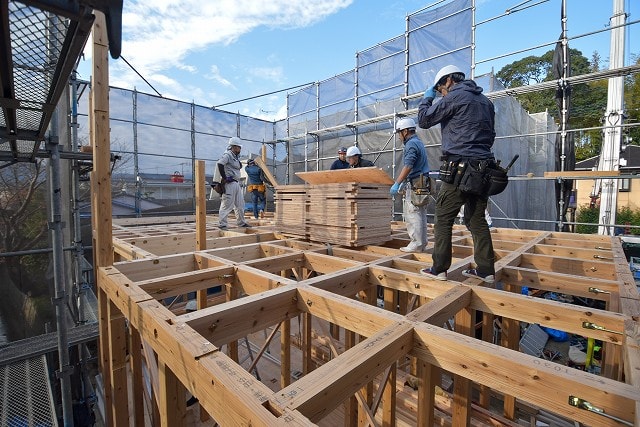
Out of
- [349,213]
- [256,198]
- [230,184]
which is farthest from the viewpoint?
[256,198]

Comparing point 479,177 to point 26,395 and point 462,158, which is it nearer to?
point 462,158

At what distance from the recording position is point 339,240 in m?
4.43

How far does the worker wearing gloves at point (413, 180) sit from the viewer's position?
13.4ft

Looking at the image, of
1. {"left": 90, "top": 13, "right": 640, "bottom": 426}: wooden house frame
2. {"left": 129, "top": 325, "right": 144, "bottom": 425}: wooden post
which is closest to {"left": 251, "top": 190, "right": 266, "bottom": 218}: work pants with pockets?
{"left": 90, "top": 13, "right": 640, "bottom": 426}: wooden house frame

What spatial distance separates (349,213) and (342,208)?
0.15m

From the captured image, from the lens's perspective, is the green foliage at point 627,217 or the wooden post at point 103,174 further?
the green foliage at point 627,217

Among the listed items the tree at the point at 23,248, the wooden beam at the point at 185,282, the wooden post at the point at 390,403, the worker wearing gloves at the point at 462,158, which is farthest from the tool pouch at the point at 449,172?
the tree at the point at 23,248

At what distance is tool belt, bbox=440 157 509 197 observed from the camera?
252 centimetres

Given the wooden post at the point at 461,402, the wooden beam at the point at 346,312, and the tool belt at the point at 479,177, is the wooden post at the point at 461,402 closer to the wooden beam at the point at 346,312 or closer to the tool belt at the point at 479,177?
the wooden beam at the point at 346,312

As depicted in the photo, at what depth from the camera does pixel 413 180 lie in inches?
165

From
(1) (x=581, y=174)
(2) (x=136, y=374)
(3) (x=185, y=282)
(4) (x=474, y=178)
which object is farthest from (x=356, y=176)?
(1) (x=581, y=174)

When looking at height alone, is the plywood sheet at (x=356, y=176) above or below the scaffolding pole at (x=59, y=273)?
above

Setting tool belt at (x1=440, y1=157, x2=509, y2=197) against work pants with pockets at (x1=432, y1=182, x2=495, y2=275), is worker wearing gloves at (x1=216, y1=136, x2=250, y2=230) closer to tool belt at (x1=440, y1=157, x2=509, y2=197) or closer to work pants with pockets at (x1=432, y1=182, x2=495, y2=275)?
work pants with pockets at (x1=432, y1=182, x2=495, y2=275)

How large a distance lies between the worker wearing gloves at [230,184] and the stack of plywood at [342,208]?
5.82 ft
